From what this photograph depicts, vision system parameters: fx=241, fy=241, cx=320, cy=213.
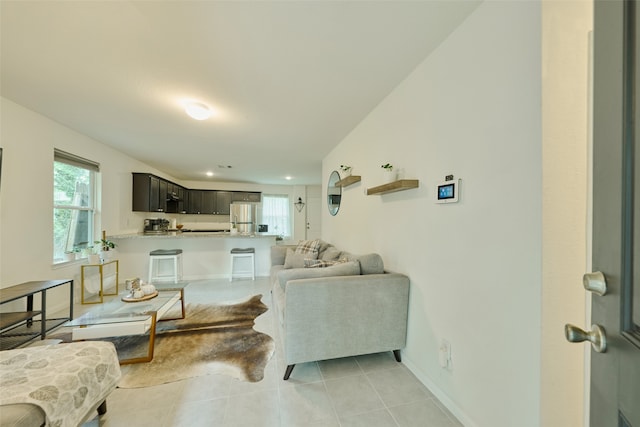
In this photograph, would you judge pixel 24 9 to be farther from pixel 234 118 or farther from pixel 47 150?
pixel 47 150

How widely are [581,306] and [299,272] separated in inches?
61.6

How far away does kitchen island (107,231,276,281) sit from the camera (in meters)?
4.35

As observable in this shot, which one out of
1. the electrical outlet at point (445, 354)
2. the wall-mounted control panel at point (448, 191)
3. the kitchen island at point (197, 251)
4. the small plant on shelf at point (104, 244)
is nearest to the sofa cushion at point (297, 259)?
the kitchen island at point (197, 251)

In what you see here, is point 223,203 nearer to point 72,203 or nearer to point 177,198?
point 177,198

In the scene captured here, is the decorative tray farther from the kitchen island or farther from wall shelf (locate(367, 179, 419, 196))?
wall shelf (locate(367, 179, 419, 196))

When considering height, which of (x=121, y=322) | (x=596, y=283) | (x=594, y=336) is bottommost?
(x=121, y=322)

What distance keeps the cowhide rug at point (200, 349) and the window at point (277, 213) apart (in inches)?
198

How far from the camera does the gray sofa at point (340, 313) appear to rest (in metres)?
1.79

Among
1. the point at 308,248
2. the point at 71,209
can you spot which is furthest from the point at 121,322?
the point at 71,209

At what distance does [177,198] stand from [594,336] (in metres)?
7.14

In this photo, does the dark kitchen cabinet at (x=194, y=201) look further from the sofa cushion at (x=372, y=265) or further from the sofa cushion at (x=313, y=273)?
the sofa cushion at (x=372, y=265)

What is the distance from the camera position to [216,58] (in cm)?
177

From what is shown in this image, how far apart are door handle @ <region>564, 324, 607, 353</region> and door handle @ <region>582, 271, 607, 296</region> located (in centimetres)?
8

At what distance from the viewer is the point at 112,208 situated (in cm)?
409
